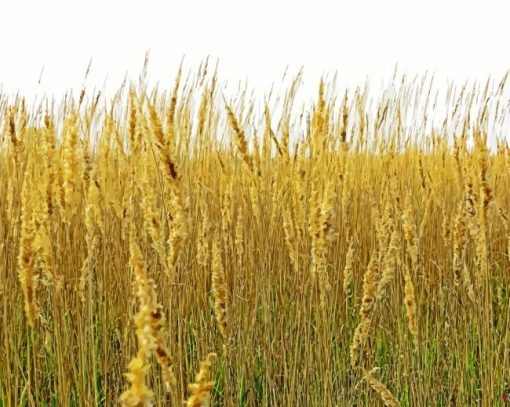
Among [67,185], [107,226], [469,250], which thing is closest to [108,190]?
[107,226]

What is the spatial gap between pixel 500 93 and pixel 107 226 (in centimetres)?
192

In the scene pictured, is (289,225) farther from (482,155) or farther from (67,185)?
(67,185)

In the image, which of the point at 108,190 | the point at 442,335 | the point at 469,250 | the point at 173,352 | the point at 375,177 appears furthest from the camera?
the point at 375,177

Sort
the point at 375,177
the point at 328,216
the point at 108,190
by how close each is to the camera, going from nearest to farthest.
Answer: the point at 328,216 < the point at 108,190 < the point at 375,177

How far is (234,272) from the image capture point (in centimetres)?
190

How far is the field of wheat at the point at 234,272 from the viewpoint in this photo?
1157mm

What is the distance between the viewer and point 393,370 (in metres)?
2.18

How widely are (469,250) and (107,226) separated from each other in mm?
1385

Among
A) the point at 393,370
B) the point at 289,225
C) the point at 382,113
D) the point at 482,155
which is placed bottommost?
the point at 393,370

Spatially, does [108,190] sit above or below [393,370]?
above

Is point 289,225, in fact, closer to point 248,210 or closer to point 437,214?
point 248,210

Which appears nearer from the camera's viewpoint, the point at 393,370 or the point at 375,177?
the point at 393,370

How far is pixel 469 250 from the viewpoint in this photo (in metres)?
2.56

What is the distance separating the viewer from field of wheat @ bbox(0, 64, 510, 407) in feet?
3.80
